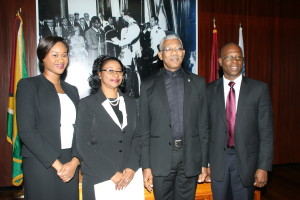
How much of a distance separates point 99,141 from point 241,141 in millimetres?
1188

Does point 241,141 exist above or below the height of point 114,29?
below

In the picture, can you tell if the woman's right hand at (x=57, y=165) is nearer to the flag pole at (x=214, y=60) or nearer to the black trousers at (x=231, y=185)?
the black trousers at (x=231, y=185)

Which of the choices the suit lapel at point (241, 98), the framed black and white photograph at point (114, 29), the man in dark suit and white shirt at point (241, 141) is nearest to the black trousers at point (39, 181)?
the man in dark suit and white shirt at point (241, 141)

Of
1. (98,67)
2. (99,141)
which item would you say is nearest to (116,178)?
(99,141)

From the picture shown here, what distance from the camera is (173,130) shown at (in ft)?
7.11

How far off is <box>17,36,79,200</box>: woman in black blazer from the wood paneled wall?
3.47 metres

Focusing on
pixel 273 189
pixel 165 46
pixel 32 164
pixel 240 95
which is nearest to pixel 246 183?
pixel 240 95

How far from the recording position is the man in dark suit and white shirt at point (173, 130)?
7.00 ft

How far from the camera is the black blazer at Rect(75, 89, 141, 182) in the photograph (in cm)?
199

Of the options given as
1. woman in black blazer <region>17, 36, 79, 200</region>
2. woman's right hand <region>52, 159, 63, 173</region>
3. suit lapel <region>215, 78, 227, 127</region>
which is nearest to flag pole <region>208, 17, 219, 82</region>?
suit lapel <region>215, 78, 227, 127</region>

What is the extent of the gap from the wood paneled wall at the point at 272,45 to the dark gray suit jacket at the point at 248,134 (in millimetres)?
2865

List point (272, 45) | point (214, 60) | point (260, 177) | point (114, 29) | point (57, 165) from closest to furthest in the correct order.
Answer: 1. point (57, 165)
2. point (260, 177)
3. point (114, 29)
4. point (214, 60)
5. point (272, 45)

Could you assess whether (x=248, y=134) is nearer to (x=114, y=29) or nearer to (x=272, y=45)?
(x=114, y=29)

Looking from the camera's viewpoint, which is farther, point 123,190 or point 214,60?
point 214,60
